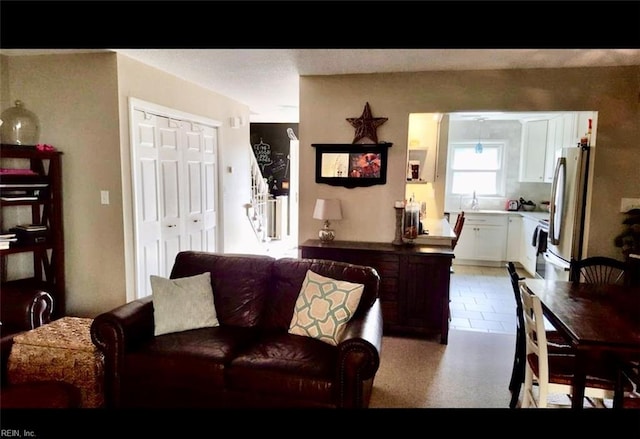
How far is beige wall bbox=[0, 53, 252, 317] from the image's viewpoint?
3.38 meters

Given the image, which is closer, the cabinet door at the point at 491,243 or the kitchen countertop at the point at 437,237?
the kitchen countertop at the point at 437,237

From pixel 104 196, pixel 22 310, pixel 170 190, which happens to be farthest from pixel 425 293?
pixel 22 310

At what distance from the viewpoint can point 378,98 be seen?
3.89 meters

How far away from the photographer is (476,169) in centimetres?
696

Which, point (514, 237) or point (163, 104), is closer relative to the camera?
point (163, 104)

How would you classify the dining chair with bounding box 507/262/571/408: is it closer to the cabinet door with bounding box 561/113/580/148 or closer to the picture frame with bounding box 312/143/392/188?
the picture frame with bounding box 312/143/392/188

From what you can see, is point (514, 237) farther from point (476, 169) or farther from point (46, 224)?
point (46, 224)

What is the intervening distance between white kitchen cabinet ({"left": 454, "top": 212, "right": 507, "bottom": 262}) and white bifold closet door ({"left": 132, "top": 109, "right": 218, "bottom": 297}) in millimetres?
3993

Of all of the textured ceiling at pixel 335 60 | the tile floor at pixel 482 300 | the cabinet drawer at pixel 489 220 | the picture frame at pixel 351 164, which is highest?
the textured ceiling at pixel 335 60

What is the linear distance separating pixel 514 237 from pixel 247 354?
212 inches

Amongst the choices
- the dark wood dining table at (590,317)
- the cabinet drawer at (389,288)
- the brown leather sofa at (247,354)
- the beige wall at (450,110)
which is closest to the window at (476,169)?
the beige wall at (450,110)

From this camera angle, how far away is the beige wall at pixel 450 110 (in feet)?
11.6

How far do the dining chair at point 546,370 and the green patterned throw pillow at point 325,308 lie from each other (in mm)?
970

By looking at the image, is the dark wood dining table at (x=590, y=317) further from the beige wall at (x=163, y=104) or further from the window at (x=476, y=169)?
the window at (x=476, y=169)
